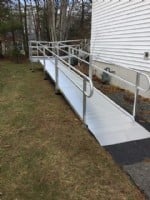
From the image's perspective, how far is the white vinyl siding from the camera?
6.48 metres

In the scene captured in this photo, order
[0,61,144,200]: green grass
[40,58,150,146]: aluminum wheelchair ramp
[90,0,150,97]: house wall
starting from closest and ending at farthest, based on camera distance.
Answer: [0,61,144,200]: green grass, [40,58,150,146]: aluminum wheelchair ramp, [90,0,150,97]: house wall

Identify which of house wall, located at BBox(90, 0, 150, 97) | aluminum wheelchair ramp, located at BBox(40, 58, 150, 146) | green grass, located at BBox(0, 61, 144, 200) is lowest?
green grass, located at BBox(0, 61, 144, 200)

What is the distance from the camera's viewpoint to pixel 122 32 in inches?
302

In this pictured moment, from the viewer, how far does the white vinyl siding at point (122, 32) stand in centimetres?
648

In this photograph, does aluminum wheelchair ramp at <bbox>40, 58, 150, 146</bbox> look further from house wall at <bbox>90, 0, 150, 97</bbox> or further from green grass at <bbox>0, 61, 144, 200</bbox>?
house wall at <bbox>90, 0, 150, 97</bbox>

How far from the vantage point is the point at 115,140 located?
149 inches

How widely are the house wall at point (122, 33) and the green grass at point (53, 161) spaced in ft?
7.73

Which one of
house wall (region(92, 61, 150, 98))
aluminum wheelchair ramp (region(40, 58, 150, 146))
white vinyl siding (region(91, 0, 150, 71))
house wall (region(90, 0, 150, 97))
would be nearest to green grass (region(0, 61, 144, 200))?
aluminum wheelchair ramp (region(40, 58, 150, 146))

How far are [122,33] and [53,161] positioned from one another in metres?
5.34

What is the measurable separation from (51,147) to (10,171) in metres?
0.73

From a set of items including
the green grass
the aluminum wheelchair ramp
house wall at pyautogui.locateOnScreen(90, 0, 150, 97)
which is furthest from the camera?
house wall at pyautogui.locateOnScreen(90, 0, 150, 97)

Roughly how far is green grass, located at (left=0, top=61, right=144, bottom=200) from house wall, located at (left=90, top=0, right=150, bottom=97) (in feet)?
7.73

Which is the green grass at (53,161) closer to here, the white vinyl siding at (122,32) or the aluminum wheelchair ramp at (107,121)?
the aluminum wheelchair ramp at (107,121)

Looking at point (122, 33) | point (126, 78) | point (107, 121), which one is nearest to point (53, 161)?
point (107, 121)
